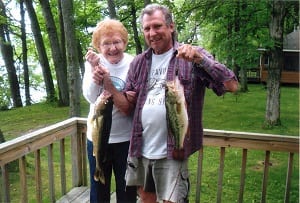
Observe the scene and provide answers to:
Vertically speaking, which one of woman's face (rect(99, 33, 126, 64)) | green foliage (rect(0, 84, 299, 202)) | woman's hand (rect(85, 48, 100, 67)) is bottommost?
green foliage (rect(0, 84, 299, 202))

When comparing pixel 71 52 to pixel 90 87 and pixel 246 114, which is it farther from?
pixel 246 114

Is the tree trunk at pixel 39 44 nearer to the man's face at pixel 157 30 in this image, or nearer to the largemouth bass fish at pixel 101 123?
the largemouth bass fish at pixel 101 123

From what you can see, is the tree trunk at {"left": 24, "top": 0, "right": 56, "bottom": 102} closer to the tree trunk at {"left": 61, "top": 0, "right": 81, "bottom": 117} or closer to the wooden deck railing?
the tree trunk at {"left": 61, "top": 0, "right": 81, "bottom": 117}

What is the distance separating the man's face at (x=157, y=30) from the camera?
168 centimetres

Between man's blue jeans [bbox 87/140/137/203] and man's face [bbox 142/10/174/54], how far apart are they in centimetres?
70

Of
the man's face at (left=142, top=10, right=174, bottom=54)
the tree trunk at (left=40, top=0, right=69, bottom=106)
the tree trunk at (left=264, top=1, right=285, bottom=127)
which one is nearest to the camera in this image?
the man's face at (left=142, top=10, right=174, bottom=54)

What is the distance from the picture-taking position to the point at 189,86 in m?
1.72

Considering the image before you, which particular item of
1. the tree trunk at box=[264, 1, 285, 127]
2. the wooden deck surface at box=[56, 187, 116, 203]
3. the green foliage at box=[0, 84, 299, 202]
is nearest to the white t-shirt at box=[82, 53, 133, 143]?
the wooden deck surface at box=[56, 187, 116, 203]

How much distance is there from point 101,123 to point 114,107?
0.15 meters

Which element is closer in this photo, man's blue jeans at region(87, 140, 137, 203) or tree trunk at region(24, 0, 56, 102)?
man's blue jeans at region(87, 140, 137, 203)

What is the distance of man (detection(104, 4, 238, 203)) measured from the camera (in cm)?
168

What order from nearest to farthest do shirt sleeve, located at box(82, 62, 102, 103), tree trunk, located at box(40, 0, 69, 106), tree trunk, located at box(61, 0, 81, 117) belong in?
shirt sleeve, located at box(82, 62, 102, 103) < tree trunk, located at box(61, 0, 81, 117) < tree trunk, located at box(40, 0, 69, 106)

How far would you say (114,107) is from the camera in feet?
6.55

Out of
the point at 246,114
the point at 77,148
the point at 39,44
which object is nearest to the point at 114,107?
the point at 77,148
